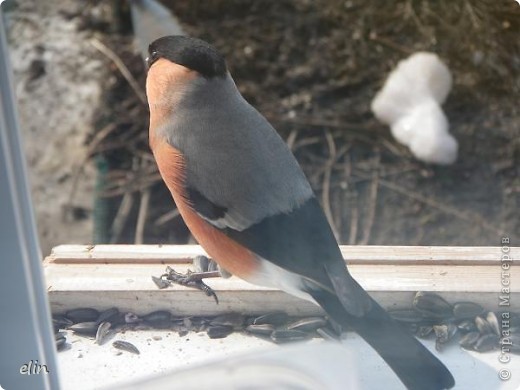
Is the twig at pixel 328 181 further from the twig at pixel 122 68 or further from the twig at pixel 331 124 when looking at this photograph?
the twig at pixel 122 68

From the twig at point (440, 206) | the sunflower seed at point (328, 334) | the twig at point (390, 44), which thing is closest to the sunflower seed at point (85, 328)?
the sunflower seed at point (328, 334)

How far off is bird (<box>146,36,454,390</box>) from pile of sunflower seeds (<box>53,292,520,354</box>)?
0.18ft

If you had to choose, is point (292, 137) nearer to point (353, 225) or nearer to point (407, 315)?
point (353, 225)

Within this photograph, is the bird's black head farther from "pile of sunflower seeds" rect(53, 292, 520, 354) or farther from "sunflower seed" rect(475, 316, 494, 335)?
"sunflower seed" rect(475, 316, 494, 335)

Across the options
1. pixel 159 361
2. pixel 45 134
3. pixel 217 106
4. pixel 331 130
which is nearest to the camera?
pixel 217 106

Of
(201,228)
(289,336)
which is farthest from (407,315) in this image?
(201,228)

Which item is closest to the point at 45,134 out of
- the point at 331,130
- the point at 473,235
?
the point at 331,130

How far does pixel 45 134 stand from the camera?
4.09 feet

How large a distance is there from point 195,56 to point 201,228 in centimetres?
18

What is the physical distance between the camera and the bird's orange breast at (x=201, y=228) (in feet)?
2.74

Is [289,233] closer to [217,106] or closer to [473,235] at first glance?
[217,106]

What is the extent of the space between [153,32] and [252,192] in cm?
25

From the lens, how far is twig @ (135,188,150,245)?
130 cm

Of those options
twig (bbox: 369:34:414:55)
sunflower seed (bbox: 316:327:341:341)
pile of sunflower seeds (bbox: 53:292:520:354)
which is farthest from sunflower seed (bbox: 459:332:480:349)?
twig (bbox: 369:34:414:55)
